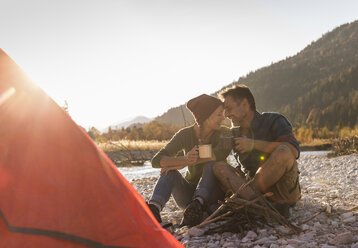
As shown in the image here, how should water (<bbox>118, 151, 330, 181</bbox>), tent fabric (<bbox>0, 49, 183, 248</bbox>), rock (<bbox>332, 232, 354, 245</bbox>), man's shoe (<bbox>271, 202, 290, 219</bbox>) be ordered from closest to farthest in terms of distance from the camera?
tent fabric (<bbox>0, 49, 183, 248</bbox>)
rock (<bbox>332, 232, 354, 245</bbox>)
man's shoe (<bbox>271, 202, 290, 219</bbox>)
water (<bbox>118, 151, 330, 181</bbox>)

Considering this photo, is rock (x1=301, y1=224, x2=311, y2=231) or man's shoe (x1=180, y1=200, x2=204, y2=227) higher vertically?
man's shoe (x1=180, y1=200, x2=204, y2=227)

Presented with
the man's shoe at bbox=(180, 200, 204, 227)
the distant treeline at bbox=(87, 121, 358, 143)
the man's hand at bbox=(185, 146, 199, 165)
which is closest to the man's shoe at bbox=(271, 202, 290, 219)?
the man's shoe at bbox=(180, 200, 204, 227)

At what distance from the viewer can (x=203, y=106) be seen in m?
3.35

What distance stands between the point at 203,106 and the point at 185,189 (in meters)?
0.92

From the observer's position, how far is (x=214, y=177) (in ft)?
10.5

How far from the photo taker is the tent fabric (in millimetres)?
1566

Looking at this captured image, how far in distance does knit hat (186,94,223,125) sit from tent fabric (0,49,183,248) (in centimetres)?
168

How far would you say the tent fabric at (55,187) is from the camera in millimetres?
1566

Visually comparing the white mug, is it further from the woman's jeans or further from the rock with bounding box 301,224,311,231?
the rock with bounding box 301,224,311,231

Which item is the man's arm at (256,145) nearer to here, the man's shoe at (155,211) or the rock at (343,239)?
the rock at (343,239)

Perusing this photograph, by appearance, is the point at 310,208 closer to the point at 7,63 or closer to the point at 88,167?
the point at 88,167

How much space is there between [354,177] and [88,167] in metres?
5.33

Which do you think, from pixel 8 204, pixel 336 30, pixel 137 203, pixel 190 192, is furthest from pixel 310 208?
pixel 336 30

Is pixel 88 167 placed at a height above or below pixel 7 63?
below
